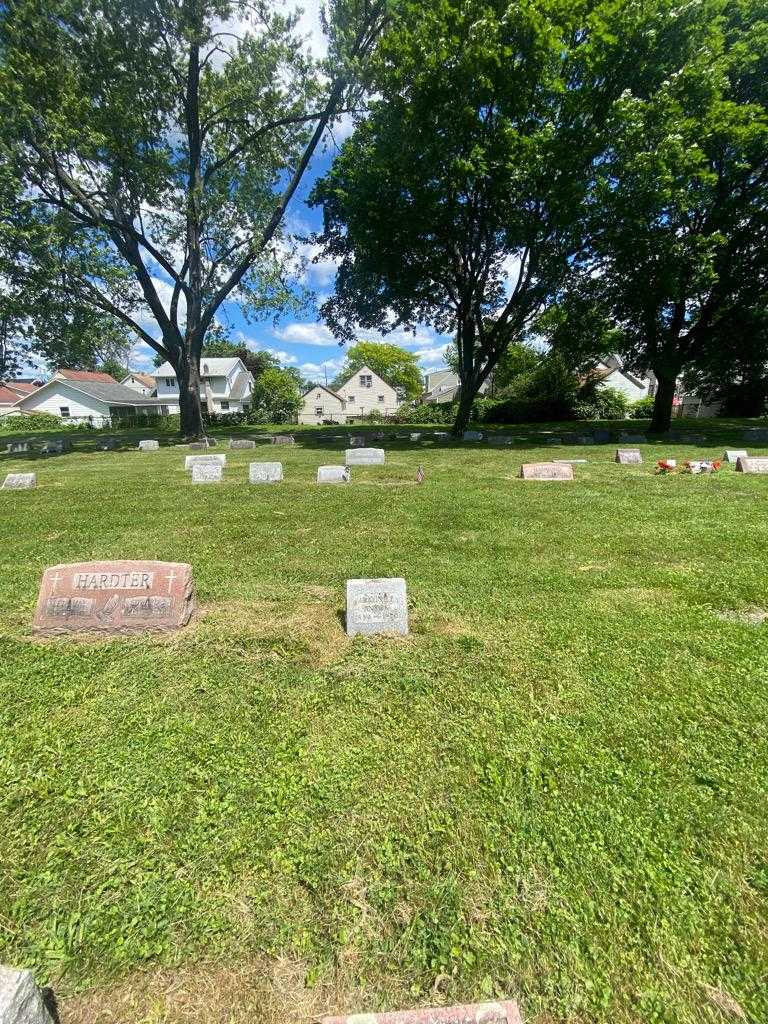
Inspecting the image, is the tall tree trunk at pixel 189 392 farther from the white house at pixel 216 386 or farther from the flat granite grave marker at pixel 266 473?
the white house at pixel 216 386

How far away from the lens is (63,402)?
139 ft

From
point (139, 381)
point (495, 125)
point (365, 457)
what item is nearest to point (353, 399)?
point (139, 381)

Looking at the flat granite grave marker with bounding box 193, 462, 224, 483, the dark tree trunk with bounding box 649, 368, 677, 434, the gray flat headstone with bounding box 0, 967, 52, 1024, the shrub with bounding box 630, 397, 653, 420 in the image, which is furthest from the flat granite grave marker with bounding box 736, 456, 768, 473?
the shrub with bounding box 630, 397, 653, 420

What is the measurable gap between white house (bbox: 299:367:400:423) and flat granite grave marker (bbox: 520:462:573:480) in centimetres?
4263

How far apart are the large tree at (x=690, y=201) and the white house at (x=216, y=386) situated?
122 feet

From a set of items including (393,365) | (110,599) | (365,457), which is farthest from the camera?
(393,365)

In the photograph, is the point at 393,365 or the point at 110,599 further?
the point at 393,365

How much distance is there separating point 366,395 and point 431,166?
39.3m

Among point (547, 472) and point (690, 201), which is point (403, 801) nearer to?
point (547, 472)

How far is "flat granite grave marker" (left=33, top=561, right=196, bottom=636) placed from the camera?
3680 millimetres

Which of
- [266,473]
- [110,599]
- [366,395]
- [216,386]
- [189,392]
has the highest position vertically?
[216,386]

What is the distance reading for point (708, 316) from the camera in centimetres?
1850

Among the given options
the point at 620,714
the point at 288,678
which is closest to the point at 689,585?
the point at 620,714

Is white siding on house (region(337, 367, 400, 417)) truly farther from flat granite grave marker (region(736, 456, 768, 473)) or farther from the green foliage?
flat granite grave marker (region(736, 456, 768, 473))
